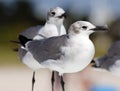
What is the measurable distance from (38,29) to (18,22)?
6482 millimetres

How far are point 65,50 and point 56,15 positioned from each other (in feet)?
0.46

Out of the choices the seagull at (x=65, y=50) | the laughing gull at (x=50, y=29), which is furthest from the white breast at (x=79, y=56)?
the laughing gull at (x=50, y=29)

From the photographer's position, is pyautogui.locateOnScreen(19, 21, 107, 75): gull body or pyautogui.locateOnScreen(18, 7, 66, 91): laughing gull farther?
pyautogui.locateOnScreen(18, 7, 66, 91): laughing gull

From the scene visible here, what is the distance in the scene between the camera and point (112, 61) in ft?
6.43

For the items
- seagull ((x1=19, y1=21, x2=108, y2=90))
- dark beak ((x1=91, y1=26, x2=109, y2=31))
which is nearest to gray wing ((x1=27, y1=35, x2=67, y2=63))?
seagull ((x1=19, y1=21, x2=108, y2=90))

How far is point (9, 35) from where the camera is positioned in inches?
285

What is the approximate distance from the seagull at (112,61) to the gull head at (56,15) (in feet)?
0.72

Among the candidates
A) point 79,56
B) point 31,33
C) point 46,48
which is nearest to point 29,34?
point 31,33

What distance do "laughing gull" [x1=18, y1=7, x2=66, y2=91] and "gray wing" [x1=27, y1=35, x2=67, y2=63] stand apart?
0.18 ft

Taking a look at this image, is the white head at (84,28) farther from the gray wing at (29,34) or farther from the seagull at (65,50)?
the gray wing at (29,34)

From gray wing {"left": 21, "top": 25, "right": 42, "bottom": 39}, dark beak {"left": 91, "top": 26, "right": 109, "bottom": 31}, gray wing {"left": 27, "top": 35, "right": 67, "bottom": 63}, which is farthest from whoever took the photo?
gray wing {"left": 21, "top": 25, "right": 42, "bottom": 39}

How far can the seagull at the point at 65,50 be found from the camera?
5.35 ft

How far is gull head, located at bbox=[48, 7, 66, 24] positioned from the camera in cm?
175

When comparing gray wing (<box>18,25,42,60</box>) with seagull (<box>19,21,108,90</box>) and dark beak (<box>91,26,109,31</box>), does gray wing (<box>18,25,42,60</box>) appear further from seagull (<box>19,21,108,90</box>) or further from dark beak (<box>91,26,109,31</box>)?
dark beak (<box>91,26,109,31</box>)
